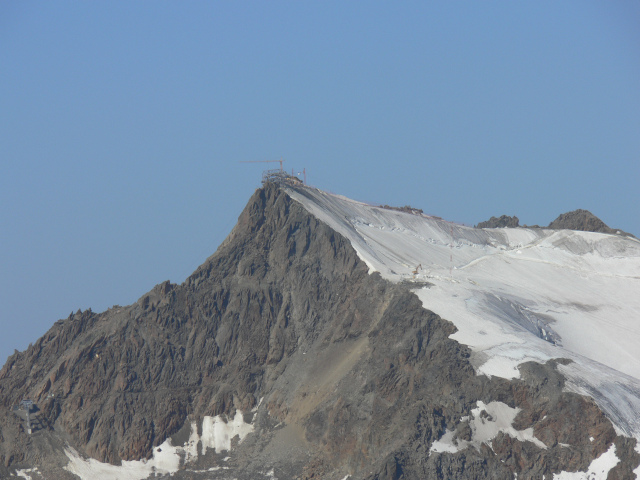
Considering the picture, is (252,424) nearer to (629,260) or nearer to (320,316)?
(320,316)

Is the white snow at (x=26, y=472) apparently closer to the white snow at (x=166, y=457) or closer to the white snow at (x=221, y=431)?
the white snow at (x=166, y=457)

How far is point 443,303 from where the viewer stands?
142 m

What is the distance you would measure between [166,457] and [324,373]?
18.9 m

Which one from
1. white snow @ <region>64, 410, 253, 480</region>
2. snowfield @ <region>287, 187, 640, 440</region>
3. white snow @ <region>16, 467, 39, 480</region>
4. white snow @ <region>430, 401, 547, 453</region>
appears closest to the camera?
white snow @ <region>430, 401, 547, 453</region>

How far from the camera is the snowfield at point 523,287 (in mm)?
131125

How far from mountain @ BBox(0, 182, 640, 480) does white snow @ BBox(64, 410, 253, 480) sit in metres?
Answer: 0.21

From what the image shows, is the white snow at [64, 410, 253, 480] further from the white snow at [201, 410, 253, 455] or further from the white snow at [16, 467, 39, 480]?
the white snow at [16, 467, 39, 480]

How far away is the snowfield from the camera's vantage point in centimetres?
13112

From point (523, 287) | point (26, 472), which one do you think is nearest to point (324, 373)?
point (26, 472)

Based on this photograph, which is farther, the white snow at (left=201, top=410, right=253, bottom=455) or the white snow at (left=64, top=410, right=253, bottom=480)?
the white snow at (left=201, top=410, right=253, bottom=455)

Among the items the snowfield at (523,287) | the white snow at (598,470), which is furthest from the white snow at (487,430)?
the snowfield at (523,287)

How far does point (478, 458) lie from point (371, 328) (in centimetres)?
2448

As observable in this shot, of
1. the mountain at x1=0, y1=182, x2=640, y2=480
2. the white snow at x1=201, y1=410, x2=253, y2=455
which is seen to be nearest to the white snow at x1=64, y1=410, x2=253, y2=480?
the white snow at x1=201, y1=410, x2=253, y2=455

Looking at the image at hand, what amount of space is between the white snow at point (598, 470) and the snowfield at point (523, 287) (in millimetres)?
3264
